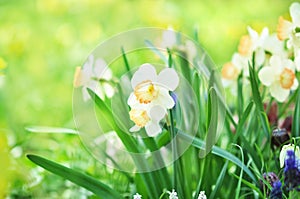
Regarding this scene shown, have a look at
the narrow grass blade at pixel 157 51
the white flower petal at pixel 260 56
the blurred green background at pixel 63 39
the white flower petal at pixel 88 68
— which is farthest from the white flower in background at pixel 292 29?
the blurred green background at pixel 63 39

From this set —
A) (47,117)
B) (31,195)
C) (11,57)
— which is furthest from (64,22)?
(31,195)

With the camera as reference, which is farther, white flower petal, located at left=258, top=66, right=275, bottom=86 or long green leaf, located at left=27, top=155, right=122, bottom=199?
white flower petal, located at left=258, top=66, right=275, bottom=86

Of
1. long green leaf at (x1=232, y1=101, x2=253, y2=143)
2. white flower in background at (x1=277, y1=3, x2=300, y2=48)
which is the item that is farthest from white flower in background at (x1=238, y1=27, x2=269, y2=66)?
long green leaf at (x1=232, y1=101, x2=253, y2=143)

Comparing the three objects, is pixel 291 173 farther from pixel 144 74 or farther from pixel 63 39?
pixel 63 39

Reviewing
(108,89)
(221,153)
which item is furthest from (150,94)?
(108,89)

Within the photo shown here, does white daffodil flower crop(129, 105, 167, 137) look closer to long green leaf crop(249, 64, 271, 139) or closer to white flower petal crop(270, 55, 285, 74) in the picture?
long green leaf crop(249, 64, 271, 139)

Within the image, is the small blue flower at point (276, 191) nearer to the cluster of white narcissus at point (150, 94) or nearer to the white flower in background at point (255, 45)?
the cluster of white narcissus at point (150, 94)
